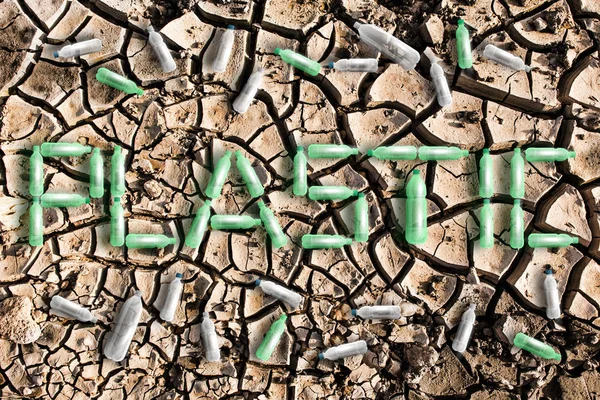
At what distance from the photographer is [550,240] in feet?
17.3

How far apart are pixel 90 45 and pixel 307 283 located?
2.37 metres

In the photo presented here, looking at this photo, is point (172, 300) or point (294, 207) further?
point (294, 207)

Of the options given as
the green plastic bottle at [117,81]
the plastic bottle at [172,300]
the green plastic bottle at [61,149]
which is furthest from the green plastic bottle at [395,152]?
the green plastic bottle at [61,149]

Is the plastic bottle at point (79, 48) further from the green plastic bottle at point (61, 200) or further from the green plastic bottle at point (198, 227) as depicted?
the green plastic bottle at point (198, 227)

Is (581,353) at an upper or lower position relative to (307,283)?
lower

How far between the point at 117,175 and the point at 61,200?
445 mm

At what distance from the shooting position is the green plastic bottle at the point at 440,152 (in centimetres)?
527

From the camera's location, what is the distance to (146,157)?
531cm

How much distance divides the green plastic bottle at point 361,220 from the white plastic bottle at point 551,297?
1357 millimetres

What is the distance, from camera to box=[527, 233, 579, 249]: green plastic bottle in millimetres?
5266

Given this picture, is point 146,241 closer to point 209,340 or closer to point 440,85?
point 209,340

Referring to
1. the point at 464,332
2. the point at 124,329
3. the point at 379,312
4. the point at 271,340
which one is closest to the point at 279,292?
the point at 271,340

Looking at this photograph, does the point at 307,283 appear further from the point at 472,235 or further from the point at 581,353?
the point at 581,353

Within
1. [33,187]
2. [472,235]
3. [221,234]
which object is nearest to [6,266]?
[33,187]
